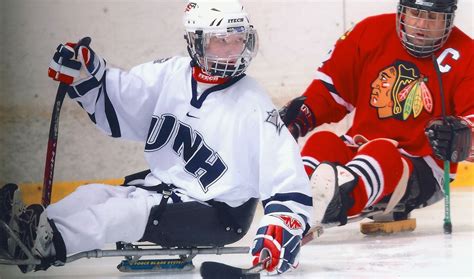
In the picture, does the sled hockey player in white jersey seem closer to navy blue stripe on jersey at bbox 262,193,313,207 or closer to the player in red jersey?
navy blue stripe on jersey at bbox 262,193,313,207

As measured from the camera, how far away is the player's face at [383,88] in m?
4.42

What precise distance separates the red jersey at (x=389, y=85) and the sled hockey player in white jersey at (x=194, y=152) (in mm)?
1077

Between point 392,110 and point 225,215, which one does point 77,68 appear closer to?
point 225,215

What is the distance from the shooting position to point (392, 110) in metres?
4.41

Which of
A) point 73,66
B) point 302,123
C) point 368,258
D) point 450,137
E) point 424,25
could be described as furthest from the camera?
point 302,123

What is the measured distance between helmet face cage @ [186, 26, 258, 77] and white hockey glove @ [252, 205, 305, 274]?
1.36 feet

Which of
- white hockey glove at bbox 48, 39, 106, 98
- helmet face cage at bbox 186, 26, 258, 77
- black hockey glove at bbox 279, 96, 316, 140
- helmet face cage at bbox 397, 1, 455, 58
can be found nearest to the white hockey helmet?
helmet face cage at bbox 186, 26, 258, 77

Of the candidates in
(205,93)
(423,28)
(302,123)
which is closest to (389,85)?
(423,28)

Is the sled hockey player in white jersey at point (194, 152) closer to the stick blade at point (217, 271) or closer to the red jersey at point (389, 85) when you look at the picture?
the stick blade at point (217, 271)

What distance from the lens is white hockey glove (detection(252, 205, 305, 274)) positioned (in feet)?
10.4

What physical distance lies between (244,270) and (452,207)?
216cm

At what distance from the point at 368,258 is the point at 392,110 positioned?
77cm

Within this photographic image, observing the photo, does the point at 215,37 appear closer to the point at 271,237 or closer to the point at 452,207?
the point at 271,237

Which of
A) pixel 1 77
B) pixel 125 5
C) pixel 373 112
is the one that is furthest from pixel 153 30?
pixel 373 112
